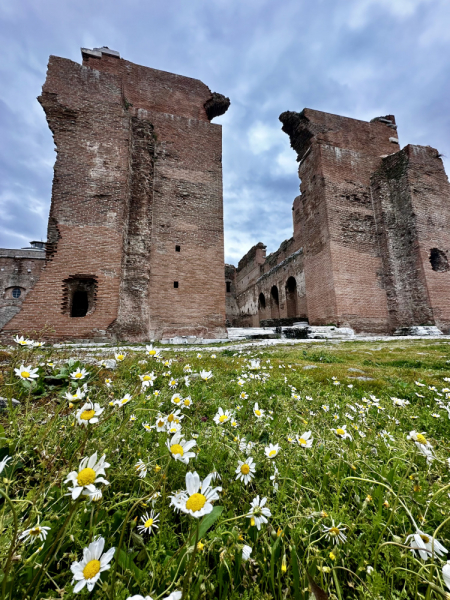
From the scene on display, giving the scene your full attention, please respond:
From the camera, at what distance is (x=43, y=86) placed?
9.05m

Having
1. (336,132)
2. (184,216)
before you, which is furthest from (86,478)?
(336,132)

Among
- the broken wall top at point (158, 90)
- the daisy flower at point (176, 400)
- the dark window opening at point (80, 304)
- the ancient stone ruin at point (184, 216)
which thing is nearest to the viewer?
the daisy flower at point (176, 400)

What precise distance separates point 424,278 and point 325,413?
39.3 feet

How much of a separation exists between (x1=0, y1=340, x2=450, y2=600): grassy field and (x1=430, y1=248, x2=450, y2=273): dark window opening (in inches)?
491

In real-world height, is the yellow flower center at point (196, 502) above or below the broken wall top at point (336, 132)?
below

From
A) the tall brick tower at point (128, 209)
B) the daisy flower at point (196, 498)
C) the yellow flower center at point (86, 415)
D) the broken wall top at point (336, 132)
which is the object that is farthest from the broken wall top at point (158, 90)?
the daisy flower at point (196, 498)

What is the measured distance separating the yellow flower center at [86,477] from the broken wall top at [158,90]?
13228 mm

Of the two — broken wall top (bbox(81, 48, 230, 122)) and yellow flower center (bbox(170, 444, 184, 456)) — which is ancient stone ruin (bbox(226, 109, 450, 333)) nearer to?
broken wall top (bbox(81, 48, 230, 122))

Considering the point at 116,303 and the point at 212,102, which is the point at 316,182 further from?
the point at 116,303

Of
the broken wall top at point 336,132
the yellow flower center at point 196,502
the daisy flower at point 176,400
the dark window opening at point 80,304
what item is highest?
the broken wall top at point 336,132

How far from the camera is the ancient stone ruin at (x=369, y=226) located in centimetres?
1121

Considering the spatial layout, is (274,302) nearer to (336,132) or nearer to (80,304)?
(336,132)

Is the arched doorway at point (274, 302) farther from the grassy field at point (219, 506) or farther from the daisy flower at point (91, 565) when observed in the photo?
the daisy flower at point (91, 565)

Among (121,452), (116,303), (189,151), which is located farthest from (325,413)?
(189,151)
